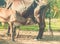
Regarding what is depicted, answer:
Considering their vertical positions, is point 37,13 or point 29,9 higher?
point 29,9

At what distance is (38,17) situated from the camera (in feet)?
37.6

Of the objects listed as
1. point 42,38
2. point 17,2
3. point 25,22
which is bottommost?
point 42,38

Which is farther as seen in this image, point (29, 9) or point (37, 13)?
point (29, 9)

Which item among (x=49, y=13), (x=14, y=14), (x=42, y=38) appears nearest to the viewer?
(x=14, y=14)

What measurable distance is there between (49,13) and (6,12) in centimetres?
649

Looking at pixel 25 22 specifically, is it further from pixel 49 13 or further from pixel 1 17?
pixel 49 13

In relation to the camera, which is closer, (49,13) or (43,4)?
(43,4)

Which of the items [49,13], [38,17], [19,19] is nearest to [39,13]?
[38,17]

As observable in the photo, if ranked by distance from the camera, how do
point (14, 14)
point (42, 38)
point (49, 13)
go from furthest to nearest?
point (49, 13), point (42, 38), point (14, 14)

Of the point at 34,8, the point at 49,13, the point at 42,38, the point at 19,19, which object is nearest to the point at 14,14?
the point at 19,19

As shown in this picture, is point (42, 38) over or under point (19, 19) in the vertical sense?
under

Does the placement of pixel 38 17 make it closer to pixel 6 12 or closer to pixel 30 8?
pixel 30 8

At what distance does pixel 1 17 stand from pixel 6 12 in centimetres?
36

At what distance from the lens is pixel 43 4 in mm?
11617
